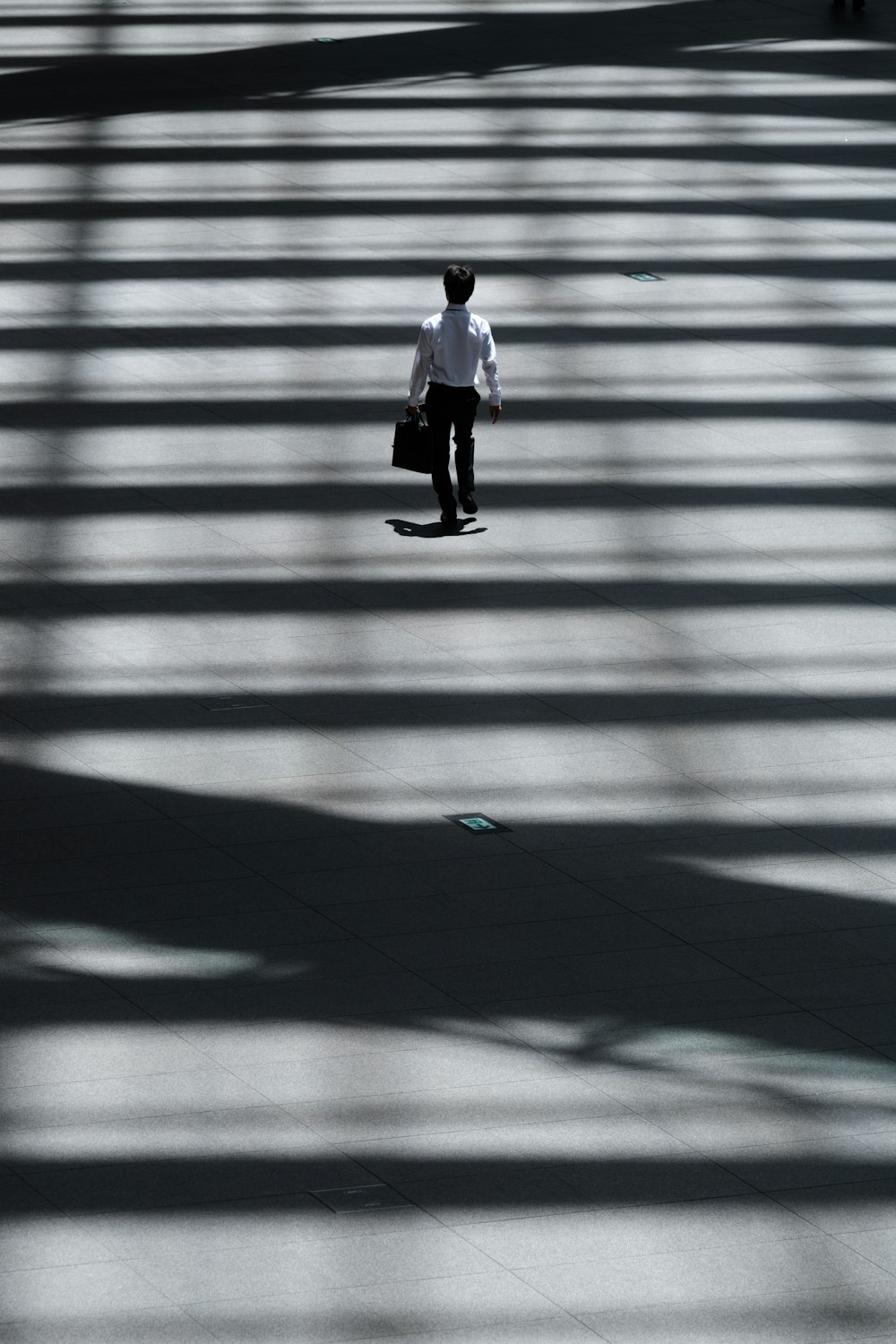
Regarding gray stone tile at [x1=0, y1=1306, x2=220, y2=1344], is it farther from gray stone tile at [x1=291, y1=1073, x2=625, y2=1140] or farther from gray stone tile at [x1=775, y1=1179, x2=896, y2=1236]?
gray stone tile at [x1=775, y1=1179, x2=896, y2=1236]

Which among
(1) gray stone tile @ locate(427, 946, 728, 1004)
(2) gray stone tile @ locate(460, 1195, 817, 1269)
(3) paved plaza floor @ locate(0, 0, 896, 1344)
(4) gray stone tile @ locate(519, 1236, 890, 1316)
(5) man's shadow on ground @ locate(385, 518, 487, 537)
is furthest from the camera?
(5) man's shadow on ground @ locate(385, 518, 487, 537)

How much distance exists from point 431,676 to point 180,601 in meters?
1.42

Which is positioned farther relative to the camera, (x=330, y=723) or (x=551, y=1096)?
(x=330, y=723)

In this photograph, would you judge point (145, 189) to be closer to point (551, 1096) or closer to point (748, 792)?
point (748, 792)

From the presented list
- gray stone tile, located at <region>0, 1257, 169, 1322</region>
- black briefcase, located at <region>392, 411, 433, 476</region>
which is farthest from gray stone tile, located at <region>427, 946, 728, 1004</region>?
black briefcase, located at <region>392, 411, 433, 476</region>

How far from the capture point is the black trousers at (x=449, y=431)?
11.9 metres

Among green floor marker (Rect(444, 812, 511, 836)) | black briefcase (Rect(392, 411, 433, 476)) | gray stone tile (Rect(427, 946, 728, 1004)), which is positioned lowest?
gray stone tile (Rect(427, 946, 728, 1004))

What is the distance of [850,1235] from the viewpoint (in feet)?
21.0

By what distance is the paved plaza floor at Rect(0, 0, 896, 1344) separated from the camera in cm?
638

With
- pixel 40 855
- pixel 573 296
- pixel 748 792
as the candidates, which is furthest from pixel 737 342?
pixel 40 855

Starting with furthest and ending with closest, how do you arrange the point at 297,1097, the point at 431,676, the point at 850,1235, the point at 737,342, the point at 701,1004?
the point at 737,342
the point at 431,676
the point at 701,1004
the point at 297,1097
the point at 850,1235

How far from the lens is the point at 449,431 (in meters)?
12.0

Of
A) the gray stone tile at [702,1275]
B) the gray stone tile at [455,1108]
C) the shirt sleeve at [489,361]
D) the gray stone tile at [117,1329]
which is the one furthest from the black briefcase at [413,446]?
the gray stone tile at [117,1329]

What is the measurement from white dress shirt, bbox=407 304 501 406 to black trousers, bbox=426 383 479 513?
0.18 ft
